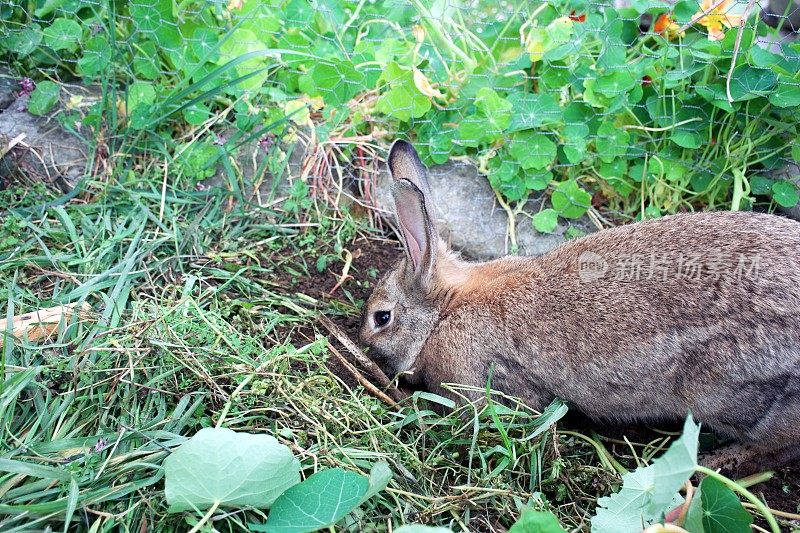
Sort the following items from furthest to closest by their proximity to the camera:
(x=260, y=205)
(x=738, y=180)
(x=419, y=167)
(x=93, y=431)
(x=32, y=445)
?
1. (x=260, y=205)
2. (x=738, y=180)
3. (x=419, y=167)
4. (x=93, y=431)
5. (x=32, y=445)

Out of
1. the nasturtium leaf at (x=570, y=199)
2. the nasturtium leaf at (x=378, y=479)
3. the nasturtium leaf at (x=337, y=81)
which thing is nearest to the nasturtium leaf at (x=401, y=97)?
the nasturtium leaf at (x=337, y=81)

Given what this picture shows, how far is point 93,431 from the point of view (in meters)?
3.19

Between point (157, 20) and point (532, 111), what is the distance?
239 centimetres

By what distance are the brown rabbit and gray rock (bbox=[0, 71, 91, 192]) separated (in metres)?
2.21

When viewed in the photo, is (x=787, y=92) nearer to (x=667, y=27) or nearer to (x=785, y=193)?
(x=785, y=193)

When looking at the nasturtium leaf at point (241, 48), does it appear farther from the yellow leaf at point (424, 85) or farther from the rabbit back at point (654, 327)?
the rabbit back at point (654, 327)

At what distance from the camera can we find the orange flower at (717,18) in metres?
4.26

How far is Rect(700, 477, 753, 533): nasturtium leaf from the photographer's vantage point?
263cm

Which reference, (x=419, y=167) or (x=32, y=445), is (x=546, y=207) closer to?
(x=419, y=167)

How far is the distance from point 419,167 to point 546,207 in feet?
3.81

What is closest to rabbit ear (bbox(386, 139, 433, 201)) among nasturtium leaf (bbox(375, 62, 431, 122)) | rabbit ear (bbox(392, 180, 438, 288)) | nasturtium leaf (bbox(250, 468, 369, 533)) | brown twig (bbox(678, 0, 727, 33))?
rabbit ear (bbox(392, 180, 438, 288))

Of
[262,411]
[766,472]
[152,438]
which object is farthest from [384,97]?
[766,472]

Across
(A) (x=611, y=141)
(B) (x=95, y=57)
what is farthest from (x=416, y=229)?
(B) (x=95, y=57)

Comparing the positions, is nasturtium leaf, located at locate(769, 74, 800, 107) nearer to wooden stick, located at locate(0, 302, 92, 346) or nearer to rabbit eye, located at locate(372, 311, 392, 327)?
rabbit eye, located at locate(372, 311, 392, 327)
